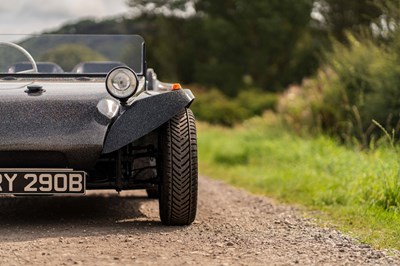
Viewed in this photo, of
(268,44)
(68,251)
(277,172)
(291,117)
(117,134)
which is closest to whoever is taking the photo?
(68,251)

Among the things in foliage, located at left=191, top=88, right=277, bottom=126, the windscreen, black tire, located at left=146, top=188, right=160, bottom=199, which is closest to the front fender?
the windscreen

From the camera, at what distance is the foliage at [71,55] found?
823 cm

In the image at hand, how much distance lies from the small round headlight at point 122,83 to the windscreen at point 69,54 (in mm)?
1253

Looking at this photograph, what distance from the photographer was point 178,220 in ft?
20.4

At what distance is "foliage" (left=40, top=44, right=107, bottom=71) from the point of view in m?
8.23

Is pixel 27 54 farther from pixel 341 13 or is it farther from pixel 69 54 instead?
pixel 341 13

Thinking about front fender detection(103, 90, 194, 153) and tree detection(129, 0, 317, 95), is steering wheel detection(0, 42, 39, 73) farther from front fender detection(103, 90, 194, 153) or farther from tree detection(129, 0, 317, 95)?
tree detection(129, 0, 317, 95)

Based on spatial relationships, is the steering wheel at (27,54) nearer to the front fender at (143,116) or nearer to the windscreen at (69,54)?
the windscreen at (69,54)

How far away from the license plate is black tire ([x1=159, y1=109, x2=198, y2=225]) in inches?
22.7

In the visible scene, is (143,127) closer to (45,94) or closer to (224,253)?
(45,94)

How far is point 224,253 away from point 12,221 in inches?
84.9

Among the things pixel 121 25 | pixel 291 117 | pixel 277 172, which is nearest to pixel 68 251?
pixel 277 172

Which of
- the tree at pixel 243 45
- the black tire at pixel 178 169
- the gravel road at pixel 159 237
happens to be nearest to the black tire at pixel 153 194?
the gravel road at pixel 159 237

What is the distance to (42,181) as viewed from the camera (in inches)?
233
